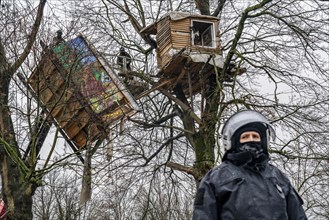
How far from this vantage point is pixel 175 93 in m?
12.0

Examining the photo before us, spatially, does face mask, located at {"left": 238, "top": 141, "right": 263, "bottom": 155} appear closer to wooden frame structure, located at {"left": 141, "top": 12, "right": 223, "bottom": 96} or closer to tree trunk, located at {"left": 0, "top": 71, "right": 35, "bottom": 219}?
tree trunk, located at {"left": 0, "top": 71, "right": 35, "bottom": 219}

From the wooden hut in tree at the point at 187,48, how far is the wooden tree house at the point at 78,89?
94.2 inches

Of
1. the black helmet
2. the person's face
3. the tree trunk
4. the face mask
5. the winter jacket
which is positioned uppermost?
the tree trunk

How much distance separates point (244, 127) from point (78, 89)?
3887 millimetres

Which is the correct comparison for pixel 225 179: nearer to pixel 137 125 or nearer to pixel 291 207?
pixel 291 207

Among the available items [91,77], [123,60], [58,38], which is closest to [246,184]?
[58,38]

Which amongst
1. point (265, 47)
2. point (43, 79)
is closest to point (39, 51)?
point (43, 79)

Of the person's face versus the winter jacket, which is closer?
the winter jacket

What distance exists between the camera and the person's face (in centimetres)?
315

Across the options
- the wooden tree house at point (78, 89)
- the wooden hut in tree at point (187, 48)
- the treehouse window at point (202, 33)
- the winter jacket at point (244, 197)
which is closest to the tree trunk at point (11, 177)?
the wooden tree house at point (78, 89)

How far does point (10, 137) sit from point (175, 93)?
614cm

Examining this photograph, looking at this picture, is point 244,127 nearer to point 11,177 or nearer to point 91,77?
point 91,77

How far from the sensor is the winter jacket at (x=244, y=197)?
2.85 metres

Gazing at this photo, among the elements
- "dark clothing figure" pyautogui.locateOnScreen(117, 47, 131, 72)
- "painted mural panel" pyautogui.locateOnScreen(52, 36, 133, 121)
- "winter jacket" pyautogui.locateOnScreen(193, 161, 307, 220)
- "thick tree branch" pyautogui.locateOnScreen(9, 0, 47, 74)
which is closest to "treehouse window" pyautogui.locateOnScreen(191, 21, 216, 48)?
"dark clothing figure" pyautogui.locateOnScreen(117, 47, 131, 72)
